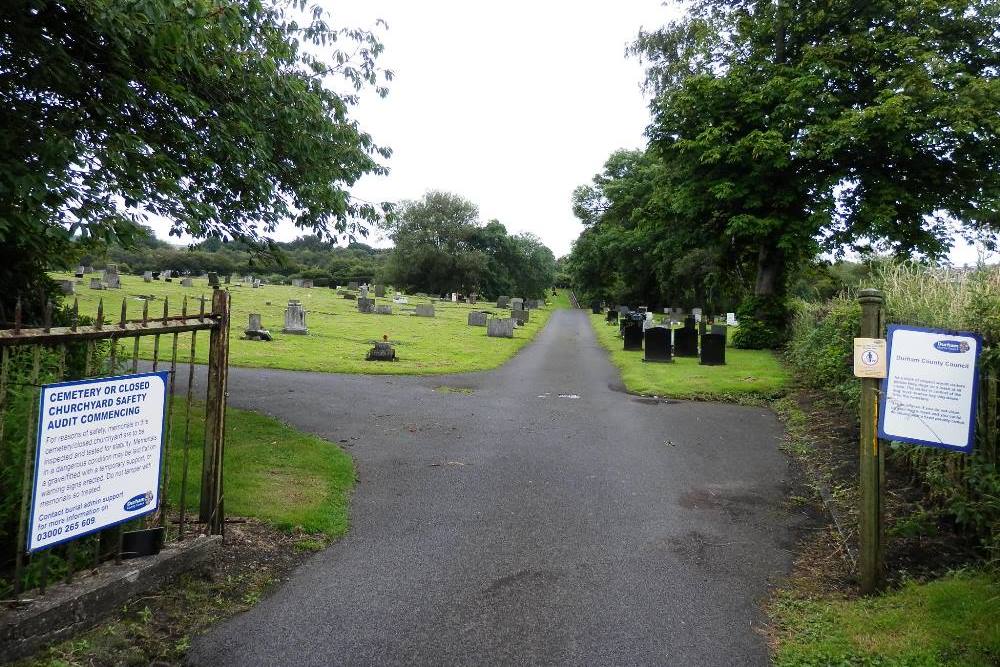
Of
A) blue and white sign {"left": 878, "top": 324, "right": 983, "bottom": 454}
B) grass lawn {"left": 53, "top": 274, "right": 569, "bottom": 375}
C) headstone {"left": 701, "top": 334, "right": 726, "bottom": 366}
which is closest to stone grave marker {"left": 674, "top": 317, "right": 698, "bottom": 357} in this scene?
headstone {"left": 701, "top": 334, "right": 726, "bottom": 366}

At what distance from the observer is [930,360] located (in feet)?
14.5

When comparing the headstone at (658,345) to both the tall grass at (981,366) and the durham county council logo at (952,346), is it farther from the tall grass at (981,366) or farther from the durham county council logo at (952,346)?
the durham county council logo at (952,346)

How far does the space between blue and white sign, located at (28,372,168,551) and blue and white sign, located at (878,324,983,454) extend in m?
5.00

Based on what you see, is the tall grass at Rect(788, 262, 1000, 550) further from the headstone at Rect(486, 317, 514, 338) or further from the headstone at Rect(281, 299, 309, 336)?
the headstone at Rect(486, 317, 514, 338)

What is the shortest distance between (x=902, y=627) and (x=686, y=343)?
17494mm

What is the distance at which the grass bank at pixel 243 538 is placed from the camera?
3646 millimetres

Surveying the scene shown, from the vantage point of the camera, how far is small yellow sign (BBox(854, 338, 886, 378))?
4500mm

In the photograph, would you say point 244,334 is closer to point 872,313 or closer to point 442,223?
point 872,313

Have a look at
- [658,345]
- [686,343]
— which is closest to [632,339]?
[686,343]

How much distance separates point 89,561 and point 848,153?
2246cm

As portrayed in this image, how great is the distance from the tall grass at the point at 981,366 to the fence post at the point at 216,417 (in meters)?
5.39

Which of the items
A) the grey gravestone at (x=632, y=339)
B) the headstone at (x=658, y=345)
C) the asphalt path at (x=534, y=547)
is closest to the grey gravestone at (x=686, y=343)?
the headstone at (x=658, y=345)

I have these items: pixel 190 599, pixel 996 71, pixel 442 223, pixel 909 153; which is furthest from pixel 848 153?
pixel 442 223

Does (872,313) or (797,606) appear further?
(872,313)
